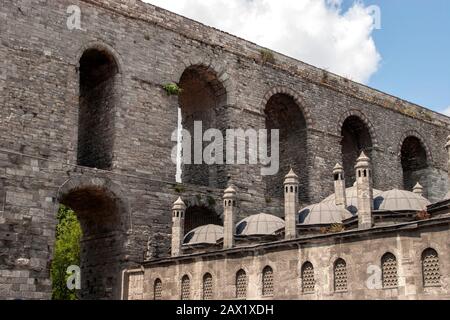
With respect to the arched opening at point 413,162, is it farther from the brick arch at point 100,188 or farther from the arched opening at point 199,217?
the brick arch at point 100,188

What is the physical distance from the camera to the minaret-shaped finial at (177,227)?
2262cm

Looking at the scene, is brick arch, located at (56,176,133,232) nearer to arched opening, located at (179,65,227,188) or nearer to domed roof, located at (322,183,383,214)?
arched opening, located at (179,65,227,188)

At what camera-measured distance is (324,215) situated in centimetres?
2198

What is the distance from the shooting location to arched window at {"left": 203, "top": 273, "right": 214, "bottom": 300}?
68.0 feet

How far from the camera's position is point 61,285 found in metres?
35.1

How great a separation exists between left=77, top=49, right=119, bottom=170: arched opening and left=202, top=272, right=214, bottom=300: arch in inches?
243

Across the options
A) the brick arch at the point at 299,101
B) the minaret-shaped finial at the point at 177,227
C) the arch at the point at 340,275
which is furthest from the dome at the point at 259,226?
the brick arch at the point at 299,101

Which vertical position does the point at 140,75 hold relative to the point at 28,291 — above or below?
above

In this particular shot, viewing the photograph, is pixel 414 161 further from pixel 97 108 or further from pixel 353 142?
pixel 97 108

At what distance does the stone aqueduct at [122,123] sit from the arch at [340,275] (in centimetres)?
876

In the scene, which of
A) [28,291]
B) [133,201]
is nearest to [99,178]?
[133,201]
